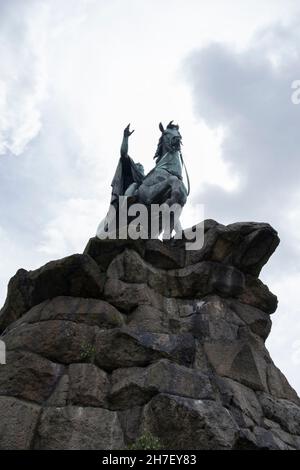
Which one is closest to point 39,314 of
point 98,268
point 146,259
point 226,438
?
point 98,268

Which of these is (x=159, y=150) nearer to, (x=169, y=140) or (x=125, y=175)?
(x=169, y=140)

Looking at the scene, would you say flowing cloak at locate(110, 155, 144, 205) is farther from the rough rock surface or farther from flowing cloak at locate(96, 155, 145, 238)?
the rough rock surface

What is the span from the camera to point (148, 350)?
565 cm

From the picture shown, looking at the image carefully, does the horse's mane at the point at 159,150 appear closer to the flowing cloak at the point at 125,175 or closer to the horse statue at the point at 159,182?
the horse statue at the point at 159,182

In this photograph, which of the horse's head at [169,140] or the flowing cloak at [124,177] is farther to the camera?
the horse's head at [169,140]

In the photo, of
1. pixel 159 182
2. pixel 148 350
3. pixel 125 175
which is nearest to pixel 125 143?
pixel 125 175

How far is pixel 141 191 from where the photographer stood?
29.2 feet

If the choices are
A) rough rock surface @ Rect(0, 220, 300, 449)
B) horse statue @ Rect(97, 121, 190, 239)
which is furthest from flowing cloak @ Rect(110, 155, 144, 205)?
rough rock surface @ Rect(0, 220, 300, 449)

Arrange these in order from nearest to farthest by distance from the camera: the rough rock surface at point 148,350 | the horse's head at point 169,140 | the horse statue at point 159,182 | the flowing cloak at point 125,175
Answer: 1. the rough rock surface at point 148,350
2. the horse statue at point 159,182
3. the flowing cloak at point 125,175
4. the horse's head at point 169,140

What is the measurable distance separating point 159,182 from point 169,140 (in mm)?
1392

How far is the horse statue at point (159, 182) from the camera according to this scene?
8466 millimetres

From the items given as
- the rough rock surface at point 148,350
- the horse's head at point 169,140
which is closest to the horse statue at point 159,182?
the horse's head at point 169,140

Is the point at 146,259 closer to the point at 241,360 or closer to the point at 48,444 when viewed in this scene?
the point at 241,360
